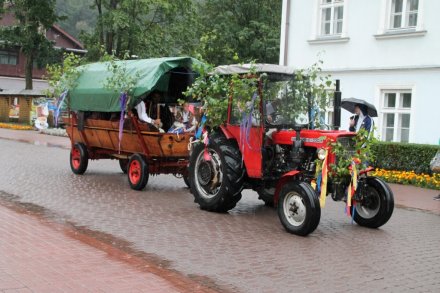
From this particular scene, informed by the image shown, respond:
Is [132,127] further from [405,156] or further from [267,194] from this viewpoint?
[405,156]

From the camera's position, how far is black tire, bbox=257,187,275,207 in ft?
30.8

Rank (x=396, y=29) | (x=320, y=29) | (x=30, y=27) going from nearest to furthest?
1. (x=396, y=29)
2. (x=320, y=29)
3. (x=30, y=27)

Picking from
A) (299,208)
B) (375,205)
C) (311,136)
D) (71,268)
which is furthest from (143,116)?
(71,268)

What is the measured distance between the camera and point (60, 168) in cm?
1473

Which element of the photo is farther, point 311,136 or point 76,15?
point 76,15

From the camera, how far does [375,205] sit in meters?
8.50

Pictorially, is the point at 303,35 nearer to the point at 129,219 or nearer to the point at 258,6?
the point at 129,219

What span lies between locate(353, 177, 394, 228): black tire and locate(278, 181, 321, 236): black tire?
121 cm

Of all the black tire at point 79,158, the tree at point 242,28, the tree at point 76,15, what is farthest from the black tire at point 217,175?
the tree at point 76,15

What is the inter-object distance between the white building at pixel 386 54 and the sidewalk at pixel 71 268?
11.4 metres

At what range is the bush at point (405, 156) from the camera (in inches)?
561

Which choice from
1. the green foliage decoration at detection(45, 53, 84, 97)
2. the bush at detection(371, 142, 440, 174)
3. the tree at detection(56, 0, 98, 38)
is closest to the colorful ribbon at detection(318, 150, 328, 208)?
the bush at detection(371, 142, 440, 174)

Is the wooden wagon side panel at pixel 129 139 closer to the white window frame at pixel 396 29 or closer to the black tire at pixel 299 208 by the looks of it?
the black tire at pixel 299 208

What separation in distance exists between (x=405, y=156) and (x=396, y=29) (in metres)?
4.07
